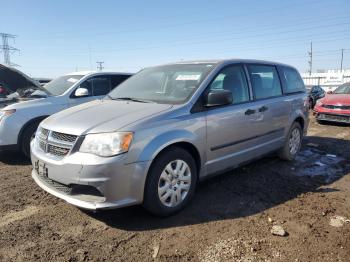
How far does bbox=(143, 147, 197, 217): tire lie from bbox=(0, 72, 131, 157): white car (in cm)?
349

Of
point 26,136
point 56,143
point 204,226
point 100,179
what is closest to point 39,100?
point 26,136

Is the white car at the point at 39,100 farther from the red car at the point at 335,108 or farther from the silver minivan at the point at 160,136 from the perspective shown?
the red car at the point at 335,108

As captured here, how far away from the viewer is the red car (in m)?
10.8

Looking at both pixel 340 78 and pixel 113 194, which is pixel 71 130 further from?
pixel 340 78

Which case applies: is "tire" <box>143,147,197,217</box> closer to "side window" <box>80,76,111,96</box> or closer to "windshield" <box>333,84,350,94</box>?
"side window" <box>80,76,111,96</box>

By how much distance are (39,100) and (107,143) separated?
366 centimetres

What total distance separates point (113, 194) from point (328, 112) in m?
9.74

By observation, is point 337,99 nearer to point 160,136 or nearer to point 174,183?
point 174,183

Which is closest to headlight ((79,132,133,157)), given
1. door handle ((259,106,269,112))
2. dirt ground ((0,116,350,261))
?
dirt ground ((0,116,350,261))

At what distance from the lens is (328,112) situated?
1120 cm

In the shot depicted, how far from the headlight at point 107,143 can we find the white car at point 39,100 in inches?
126

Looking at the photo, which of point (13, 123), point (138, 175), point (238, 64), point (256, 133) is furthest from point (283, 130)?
point (13, 123)

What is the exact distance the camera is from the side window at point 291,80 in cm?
611

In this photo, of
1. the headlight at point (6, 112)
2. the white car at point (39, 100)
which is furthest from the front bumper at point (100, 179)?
the headlight at point (6, 112)
